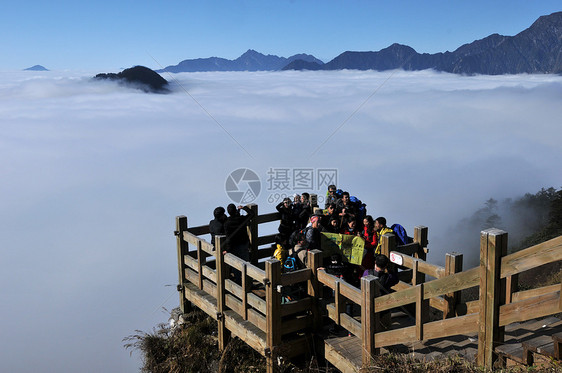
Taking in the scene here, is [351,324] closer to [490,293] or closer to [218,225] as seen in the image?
[490,293]

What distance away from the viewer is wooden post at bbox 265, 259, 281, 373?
7.79m

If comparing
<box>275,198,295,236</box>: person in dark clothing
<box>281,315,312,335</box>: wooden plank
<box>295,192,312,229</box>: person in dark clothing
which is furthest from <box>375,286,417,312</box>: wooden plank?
<box>275,198,295,236</box>: person in dark clothing

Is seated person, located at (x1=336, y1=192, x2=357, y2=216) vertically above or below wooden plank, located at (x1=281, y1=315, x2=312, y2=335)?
above

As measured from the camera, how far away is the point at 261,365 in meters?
8.92

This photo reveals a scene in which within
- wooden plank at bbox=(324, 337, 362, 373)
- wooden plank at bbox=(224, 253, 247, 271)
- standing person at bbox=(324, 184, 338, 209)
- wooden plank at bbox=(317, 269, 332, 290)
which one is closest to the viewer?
wooden plank at bbox=(324, 337, 362, 373)

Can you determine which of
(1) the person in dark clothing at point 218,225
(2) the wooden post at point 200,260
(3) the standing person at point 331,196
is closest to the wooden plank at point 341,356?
(1) the person in dark clothing at point 218,225

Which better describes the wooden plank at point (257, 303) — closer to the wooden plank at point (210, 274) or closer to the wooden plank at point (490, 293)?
the wooden plank at point (210, 274)

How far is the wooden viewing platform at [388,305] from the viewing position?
5422 millimetres

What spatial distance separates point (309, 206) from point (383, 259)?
13.3ft

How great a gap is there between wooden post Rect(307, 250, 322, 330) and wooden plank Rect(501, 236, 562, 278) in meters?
3.23

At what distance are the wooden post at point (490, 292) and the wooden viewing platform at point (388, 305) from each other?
0.01 m

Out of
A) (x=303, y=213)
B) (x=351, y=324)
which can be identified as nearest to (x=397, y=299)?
(x=351, y=324)

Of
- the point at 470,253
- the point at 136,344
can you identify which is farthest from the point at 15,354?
the point at 136,344

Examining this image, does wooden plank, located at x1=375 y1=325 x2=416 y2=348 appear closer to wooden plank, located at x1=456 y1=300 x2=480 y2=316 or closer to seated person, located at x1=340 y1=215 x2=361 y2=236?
wooden plank, located at x1=456 y1=300 x2=480 y2=316
